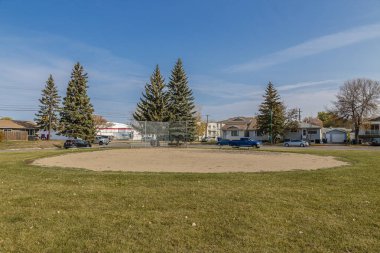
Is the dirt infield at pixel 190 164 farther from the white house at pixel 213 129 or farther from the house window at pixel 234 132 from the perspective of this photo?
the white house at pixel 213 129

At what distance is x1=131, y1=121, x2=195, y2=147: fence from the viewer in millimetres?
33844

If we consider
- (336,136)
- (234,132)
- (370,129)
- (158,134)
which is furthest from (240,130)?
(158,134)

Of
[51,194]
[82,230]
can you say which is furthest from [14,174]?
[82,230]

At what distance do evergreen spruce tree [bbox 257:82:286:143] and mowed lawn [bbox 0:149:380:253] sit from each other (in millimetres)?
48828

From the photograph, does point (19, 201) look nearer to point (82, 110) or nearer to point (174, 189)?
point (174, 189)

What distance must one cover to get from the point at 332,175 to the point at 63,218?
855 centimetres

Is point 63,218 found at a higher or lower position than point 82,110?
lower

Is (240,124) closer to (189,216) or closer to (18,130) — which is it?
(18,130)

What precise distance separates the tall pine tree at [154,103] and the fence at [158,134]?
13744mm

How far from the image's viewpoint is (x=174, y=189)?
24.1ft

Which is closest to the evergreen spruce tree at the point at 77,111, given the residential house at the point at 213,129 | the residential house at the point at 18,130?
the residential house at the point at 18,130

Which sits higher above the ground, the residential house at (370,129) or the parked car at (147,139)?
the residential house at (370,129)

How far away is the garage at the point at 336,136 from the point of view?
65.4 metres

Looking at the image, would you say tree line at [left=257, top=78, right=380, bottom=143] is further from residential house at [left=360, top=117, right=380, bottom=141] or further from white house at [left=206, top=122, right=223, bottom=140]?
white house at [left=206, top=122, right=223, bottom=140]
